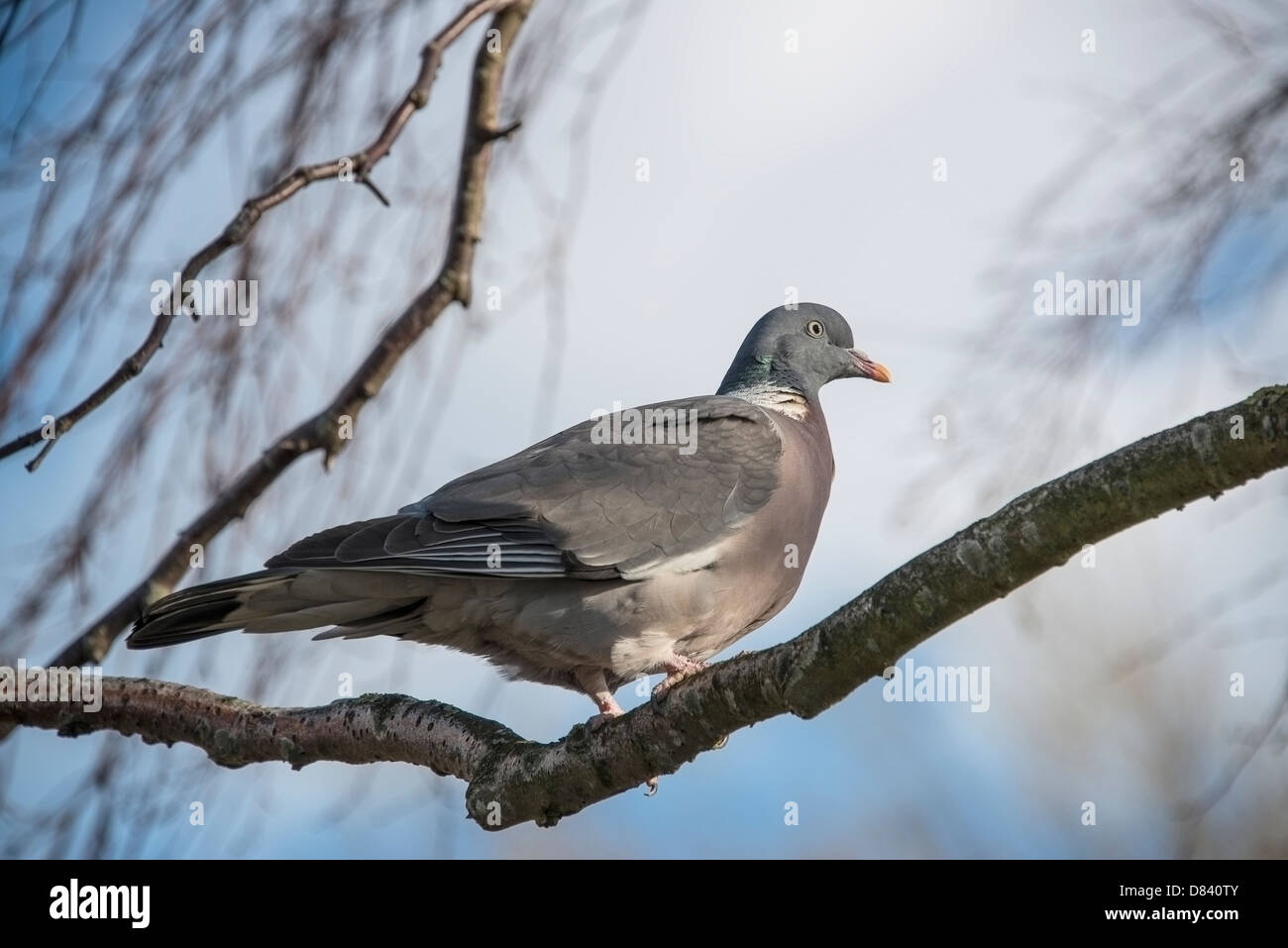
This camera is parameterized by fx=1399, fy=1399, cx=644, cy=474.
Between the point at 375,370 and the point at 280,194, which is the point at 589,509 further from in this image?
the point at 280,194

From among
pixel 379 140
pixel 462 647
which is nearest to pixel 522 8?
pixel 379 140

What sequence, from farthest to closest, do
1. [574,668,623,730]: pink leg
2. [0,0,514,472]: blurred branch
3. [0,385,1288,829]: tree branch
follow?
[574,668,623,730]: pink leg
[0,0,514,472]: blurred branch
[0,385,1288,829]: tree branch

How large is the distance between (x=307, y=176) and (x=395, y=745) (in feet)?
4.65

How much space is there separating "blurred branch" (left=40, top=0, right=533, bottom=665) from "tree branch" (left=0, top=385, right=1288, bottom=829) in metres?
0.24

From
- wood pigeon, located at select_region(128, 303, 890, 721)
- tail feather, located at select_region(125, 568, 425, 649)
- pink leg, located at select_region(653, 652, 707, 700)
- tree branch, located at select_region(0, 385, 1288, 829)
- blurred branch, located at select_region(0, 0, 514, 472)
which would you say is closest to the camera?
tree branch, located at select_region(0, 385, 1288, 829)

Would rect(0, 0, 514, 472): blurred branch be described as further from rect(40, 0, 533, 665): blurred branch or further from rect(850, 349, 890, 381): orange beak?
rect(850, 349, 890, 381): orange beak

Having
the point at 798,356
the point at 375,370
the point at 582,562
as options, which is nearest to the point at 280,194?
the point at 375,370

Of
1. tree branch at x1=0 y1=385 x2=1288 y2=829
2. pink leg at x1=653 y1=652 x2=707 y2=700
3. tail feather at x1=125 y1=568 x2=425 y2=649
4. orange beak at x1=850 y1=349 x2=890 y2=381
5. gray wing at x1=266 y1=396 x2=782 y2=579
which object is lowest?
tree branch at x1=0 y1=385 x2=1288 y2=829

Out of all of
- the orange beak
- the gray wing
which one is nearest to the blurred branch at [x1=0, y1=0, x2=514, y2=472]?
the gray wing

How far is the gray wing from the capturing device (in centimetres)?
382

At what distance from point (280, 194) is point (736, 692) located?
154 centimetres

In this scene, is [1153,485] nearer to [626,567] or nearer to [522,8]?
[626,567]

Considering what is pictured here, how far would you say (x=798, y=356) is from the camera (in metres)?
5.27

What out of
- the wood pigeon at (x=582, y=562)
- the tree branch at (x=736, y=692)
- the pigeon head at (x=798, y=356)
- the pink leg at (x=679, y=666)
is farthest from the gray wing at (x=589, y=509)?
the pigeon head at (x=798, y=356)
